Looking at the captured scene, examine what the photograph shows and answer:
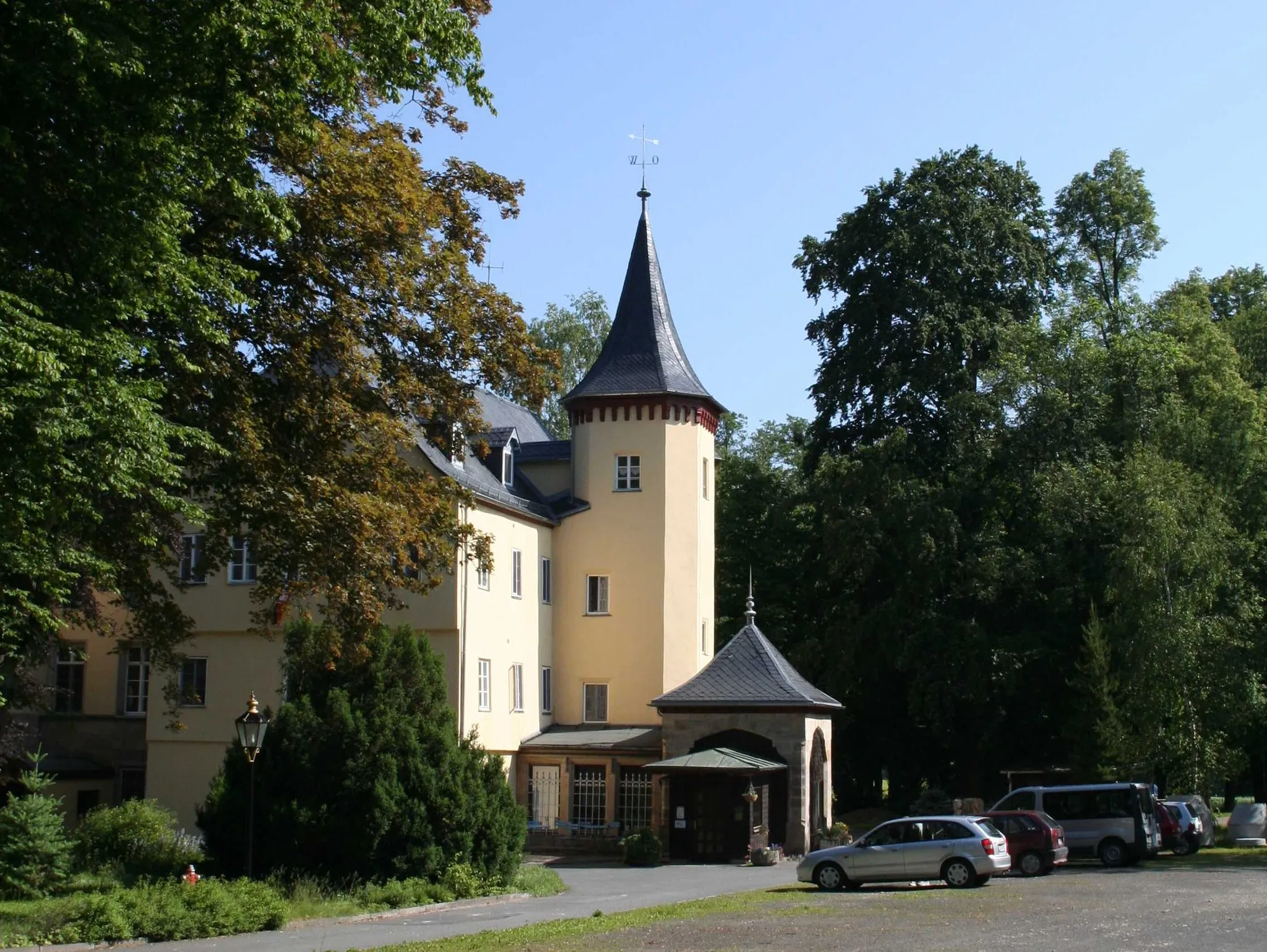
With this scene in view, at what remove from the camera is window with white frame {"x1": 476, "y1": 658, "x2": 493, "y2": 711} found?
3588cm

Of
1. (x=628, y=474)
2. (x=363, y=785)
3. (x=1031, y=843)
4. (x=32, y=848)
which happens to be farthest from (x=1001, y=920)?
(x=628, y=474)

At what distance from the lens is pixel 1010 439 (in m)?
45.0

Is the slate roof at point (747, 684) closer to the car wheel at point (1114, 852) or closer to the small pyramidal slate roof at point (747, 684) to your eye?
the small pyramidal slate roof at point (747, 684)

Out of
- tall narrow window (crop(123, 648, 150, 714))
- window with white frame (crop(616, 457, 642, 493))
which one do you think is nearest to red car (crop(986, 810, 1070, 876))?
window with white frame (crop(616, 457, 642, 493))

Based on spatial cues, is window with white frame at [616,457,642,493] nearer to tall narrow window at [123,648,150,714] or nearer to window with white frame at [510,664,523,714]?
window with white frame at [510,664,523,714]

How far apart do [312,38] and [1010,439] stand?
108 ft

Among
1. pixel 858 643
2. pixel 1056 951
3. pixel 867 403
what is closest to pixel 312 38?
pixel 1056 951

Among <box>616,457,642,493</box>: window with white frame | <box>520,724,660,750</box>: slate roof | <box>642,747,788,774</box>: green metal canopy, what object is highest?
<box>616,457,642,493</box>: window with white frame

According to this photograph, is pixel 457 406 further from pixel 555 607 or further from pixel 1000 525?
pixel 1000 525

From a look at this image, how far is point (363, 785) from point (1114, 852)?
16.1 meters

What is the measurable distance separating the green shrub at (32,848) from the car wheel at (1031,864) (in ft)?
57.8

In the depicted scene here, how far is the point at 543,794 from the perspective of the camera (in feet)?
126

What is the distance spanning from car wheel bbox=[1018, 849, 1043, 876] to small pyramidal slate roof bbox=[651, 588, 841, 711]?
794 centimetres

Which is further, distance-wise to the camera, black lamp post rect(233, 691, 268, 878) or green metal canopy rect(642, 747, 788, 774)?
green metal canopy rect(642, 747, 788, 774)
